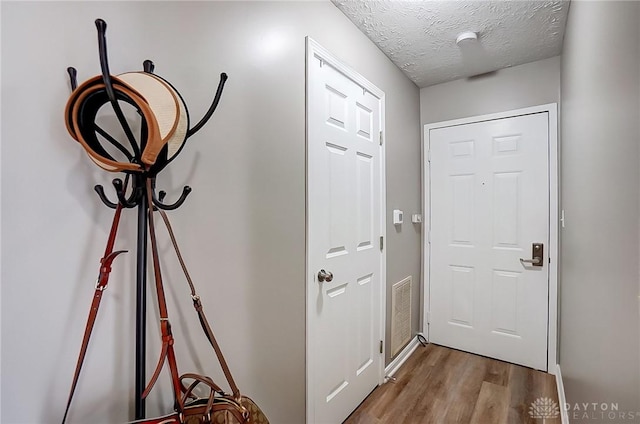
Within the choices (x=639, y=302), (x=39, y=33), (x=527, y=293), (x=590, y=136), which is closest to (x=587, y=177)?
(x=590, y=136)

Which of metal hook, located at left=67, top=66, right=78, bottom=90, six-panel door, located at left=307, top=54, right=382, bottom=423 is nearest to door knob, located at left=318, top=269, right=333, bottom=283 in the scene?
six-panel door, located at left=307, top=54, right=382, bottom=423

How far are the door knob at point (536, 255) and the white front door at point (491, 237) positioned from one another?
2 centimetres

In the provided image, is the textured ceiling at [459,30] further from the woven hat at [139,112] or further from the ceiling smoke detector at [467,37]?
the woven hat at [139,112]

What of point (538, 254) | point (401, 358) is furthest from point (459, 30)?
point (401, 358)

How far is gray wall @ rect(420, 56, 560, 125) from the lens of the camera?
2.48m

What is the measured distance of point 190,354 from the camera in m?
1.10

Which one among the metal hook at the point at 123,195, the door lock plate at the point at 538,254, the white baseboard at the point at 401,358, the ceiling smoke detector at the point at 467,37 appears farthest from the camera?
the door lock plate at the point at 538,254

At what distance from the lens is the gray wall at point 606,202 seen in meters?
0.75

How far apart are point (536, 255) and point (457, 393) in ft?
4.20

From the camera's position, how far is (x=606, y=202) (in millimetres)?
989

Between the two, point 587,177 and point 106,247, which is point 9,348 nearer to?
point 106,247

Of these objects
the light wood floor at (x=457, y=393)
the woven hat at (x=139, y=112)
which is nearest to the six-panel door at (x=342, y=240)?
the light wood floor at (x=457, y=393)

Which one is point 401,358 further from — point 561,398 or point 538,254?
point 538,254

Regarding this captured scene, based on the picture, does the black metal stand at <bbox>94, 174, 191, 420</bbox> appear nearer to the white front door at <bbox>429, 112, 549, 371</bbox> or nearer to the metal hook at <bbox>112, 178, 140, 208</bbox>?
the metal hook at <bbox>112, 178, 140, 208</bbox>
